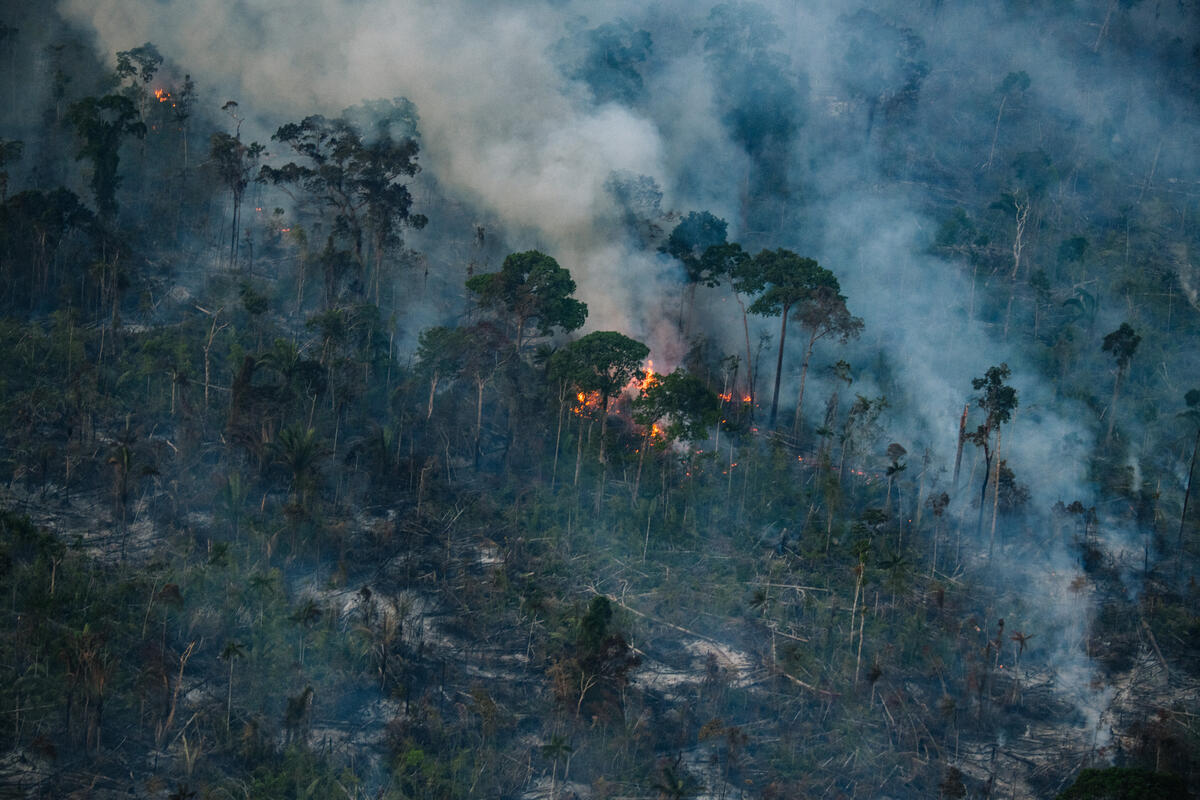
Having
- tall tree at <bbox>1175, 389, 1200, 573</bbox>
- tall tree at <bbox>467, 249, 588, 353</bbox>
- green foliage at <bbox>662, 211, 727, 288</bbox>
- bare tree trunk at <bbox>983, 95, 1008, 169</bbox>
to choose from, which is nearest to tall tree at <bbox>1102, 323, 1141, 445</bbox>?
tall tree at <bbox>1175, 389, 1200, 573</bbox>

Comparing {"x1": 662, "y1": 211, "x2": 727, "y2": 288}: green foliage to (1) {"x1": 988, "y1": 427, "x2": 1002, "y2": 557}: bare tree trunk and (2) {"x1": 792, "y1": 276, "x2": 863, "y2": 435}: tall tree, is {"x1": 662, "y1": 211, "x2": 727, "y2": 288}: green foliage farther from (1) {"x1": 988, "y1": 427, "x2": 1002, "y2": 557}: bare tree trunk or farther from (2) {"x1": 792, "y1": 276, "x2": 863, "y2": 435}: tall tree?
(1) {"x1": 988, "y1": 427, "x2": 1002, "y2": 557}: bare tree trunk

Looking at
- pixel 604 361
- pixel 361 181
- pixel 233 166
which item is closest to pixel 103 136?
pixel 233 166

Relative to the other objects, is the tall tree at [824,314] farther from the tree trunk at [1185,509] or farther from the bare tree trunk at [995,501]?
the tree trunk at [1185,509]

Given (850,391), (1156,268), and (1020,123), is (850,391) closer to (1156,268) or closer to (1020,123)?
(1156,268)

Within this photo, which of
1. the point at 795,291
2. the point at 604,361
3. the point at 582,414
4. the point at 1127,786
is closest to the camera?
the point at 1127,786

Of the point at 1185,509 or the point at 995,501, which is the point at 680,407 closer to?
the point at 995,501
